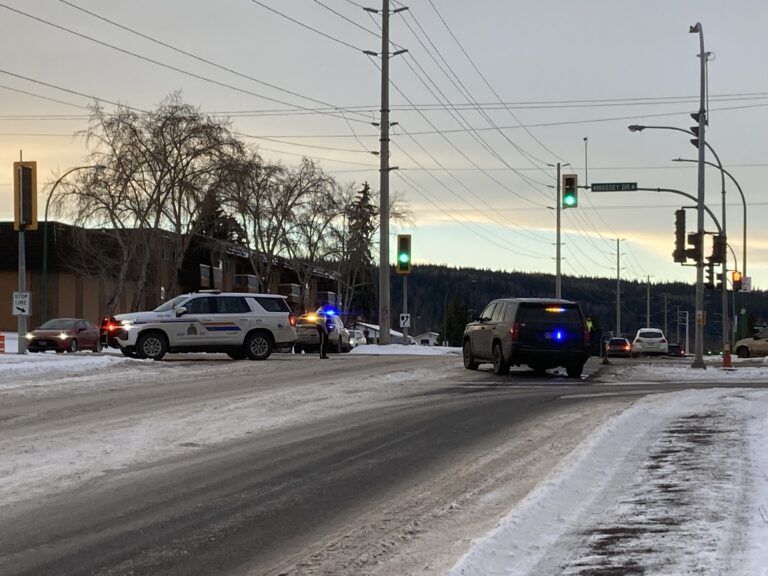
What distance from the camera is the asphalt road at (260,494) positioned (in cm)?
654

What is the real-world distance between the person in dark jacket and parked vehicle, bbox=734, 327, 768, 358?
2003 centimetres

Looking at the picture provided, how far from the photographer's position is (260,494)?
8664 mm

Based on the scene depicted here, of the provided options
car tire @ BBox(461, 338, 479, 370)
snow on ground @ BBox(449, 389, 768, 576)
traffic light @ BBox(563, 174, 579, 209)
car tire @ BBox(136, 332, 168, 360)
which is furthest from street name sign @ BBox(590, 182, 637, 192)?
snow on ground @ BBox(449, 389, 768, 576)

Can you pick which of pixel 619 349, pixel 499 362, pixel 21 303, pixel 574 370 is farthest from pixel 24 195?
pixel 619 349

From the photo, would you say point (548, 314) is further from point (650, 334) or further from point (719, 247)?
point (650, 334)

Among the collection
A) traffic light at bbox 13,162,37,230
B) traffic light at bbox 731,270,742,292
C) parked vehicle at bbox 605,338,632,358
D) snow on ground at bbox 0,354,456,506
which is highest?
traffic light at bbox 13,162,37,230

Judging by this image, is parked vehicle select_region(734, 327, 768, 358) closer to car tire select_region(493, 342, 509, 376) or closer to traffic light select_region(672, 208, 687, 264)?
traffic light select_region(672, 208, 687, 264)

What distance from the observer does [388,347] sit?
39094 mm

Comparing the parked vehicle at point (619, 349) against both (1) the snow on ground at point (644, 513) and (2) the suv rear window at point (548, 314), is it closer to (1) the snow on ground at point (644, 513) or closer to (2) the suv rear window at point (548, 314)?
(2) the suv rear window at point (548, 314)

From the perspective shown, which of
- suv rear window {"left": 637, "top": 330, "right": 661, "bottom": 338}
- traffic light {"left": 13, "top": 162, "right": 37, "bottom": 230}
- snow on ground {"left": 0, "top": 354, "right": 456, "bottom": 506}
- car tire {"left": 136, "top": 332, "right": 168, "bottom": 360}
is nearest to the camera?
snow on ground {"left": 0, "top": 354, "right": 456, "bottom": 506}

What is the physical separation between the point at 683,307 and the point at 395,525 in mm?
162969

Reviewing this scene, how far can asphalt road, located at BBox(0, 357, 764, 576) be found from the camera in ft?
21.5

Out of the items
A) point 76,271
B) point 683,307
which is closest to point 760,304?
point 683,307

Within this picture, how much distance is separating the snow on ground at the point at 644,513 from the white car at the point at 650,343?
38.7 meters
